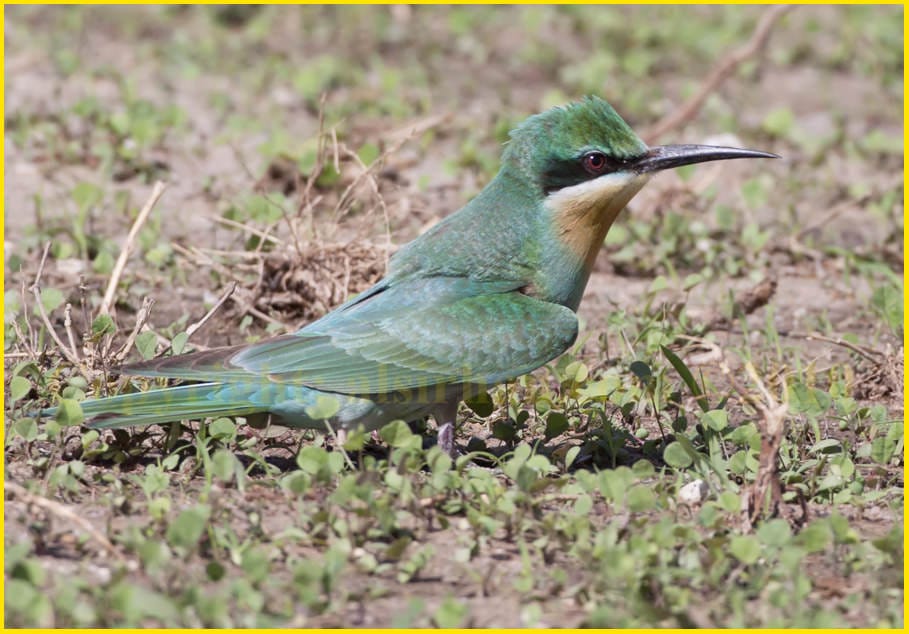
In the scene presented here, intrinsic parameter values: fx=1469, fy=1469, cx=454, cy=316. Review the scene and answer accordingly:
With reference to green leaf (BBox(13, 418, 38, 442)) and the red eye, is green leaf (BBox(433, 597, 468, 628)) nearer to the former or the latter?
green leaf (BBox(13, 418, 38, 442))

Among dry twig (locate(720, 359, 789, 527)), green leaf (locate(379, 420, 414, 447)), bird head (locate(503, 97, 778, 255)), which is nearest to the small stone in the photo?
dry twig (locate(720, 359, 789, 527))

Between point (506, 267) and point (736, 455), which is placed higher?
point (506, 267)

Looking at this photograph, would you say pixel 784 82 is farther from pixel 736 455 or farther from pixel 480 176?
pixel 736 455

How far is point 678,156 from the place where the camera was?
4.34m

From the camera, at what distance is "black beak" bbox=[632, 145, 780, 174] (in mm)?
4293

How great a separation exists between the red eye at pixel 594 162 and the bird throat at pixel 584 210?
Result: 0.03 m

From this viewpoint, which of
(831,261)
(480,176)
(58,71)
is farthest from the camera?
(58,71)

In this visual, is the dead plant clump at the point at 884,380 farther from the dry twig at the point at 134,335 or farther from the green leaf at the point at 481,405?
the dry twig at the point at 134,335

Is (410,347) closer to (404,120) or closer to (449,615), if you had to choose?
(449,615)

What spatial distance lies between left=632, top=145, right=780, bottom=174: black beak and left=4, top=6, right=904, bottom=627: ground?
550 mm

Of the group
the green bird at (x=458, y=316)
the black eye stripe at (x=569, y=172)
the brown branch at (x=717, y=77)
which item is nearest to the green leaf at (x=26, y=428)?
the green bird at (x=458, y=316)

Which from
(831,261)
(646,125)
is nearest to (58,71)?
(646,125)

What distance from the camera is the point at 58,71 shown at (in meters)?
7.31

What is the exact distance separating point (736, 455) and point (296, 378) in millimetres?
1167
